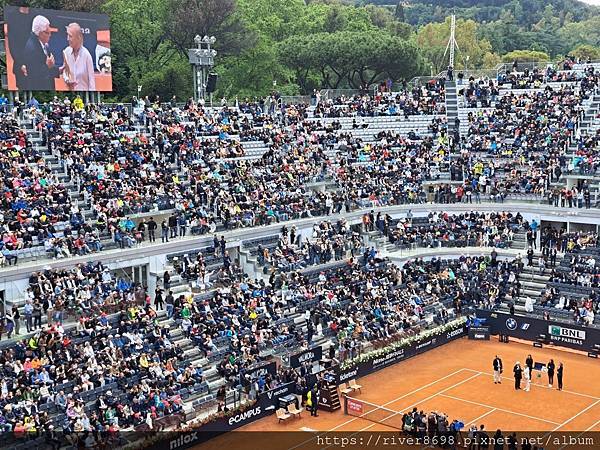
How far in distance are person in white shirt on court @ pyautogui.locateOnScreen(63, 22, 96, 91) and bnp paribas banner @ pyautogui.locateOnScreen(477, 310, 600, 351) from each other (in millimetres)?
27037

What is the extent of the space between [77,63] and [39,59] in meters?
2.78

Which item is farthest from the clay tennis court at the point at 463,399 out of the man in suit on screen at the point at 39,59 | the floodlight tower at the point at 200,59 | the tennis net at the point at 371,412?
the floodlight tower at the point at 200,59

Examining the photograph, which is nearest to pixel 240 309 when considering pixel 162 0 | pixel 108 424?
pixel 108 424

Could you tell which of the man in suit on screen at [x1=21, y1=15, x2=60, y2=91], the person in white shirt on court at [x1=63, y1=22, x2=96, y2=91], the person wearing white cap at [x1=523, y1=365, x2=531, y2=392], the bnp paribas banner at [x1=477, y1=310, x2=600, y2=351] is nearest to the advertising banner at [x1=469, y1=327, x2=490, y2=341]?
the bnp paribas banner at [x1=477, y1=310, x2=600, y2=351]

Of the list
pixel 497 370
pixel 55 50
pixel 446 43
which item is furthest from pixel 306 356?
pixel 446 43

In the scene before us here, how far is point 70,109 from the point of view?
4622cm

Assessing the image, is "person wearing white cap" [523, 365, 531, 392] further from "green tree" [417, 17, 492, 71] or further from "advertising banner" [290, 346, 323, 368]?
"green tree" [417, 17, 492, 71]

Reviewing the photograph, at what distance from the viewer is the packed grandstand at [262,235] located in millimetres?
32656

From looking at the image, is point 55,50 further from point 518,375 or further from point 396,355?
point 518,375

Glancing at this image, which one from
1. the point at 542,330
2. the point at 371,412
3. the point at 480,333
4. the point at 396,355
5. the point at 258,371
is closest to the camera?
the point at 371,412

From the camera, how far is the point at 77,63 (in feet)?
157

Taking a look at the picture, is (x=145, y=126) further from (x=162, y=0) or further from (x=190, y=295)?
(x=162, y=0)

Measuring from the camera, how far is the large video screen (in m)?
44.2

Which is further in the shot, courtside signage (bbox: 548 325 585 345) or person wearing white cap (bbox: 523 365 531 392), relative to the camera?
courtside signage (bbox: 548 325 585 345)
